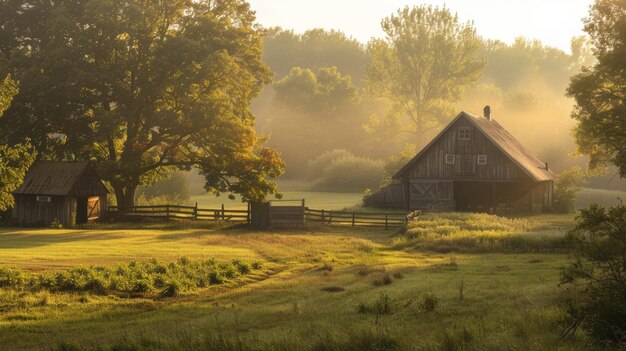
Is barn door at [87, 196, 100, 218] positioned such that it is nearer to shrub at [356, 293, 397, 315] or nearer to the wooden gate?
the wooden gate

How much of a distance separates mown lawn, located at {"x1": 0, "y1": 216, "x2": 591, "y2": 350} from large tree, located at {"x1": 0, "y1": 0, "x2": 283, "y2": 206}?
1412 centimetres

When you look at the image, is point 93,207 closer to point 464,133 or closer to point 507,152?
point 464,133

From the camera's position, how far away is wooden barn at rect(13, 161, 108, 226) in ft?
147

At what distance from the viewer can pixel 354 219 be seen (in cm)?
4725

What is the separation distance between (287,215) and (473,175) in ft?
59.0

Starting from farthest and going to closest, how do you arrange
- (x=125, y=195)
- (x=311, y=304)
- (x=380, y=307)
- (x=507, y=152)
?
(x=125, y=195) → (x=507, y=152) → (x=311, y=304) → (x=380, y=307)

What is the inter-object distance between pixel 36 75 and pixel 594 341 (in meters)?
43.0

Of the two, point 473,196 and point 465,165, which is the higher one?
point 465,165

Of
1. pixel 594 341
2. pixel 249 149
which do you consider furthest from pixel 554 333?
pixel 249 149

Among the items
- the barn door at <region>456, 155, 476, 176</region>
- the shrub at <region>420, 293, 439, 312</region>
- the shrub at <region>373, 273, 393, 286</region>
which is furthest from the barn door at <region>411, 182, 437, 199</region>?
the shrub at <region>420, 293, 439, 312</region>

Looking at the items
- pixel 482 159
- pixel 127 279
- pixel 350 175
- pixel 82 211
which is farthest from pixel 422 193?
pixel 127 279

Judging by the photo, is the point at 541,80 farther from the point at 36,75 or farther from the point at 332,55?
the point at 36,75

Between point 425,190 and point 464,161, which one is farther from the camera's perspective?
point 425,190

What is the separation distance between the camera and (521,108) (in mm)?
111375
